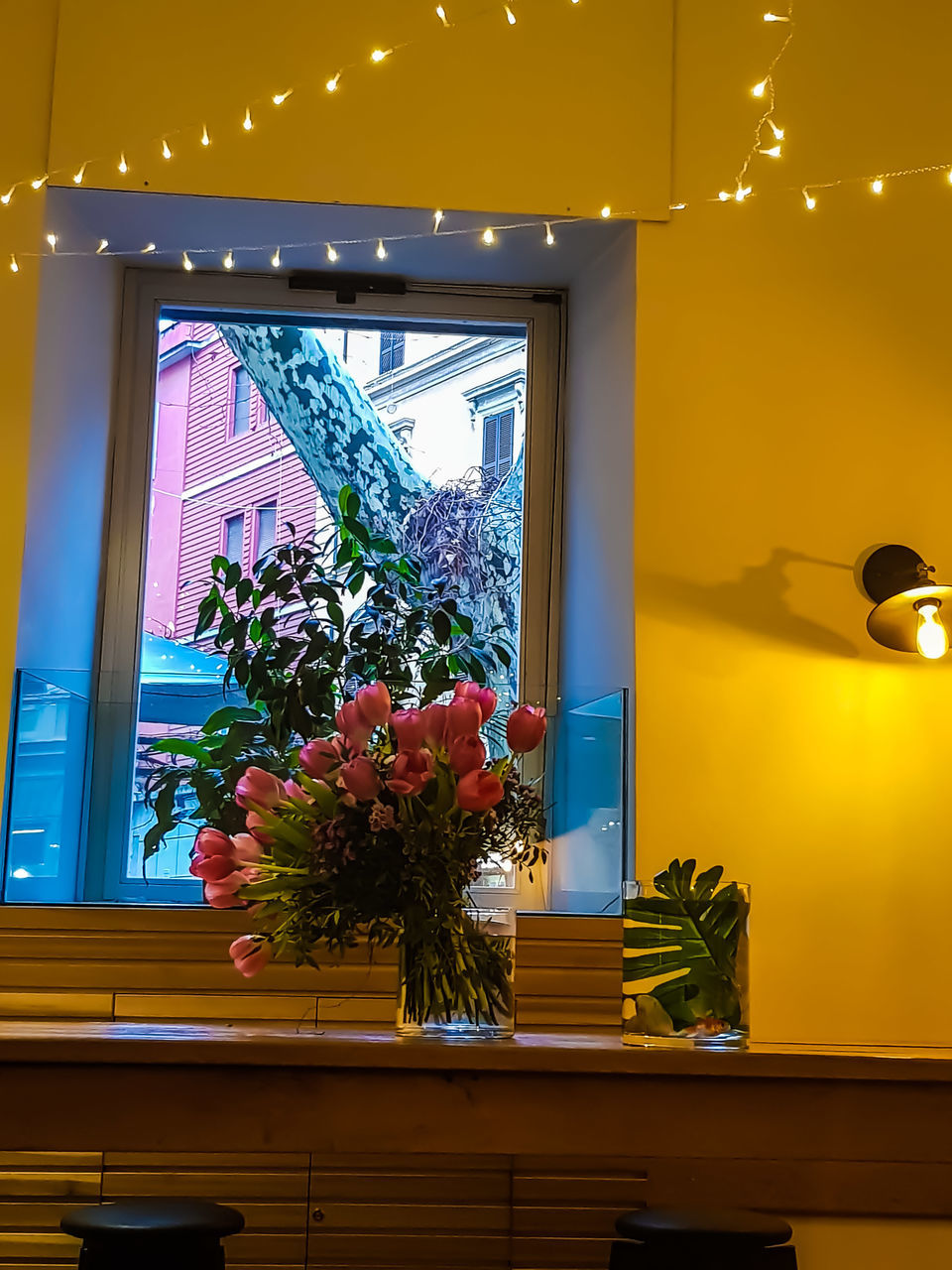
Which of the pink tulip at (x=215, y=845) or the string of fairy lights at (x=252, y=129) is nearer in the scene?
the pink tulip at (x=215, y=845)

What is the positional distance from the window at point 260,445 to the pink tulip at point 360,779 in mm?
1374

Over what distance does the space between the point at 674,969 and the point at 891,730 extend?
3.71 feet

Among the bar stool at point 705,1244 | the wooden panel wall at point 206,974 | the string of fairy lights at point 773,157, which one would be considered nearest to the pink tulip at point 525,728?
the bar stool at point 705,1244

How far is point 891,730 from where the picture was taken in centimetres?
270

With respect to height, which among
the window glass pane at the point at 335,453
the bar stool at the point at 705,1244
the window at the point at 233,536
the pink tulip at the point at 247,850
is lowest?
the bar stool at the point at 705,1244

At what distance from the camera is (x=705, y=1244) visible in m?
1.73

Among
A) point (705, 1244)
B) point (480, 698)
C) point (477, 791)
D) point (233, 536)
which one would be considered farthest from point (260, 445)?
point (705, 1244)

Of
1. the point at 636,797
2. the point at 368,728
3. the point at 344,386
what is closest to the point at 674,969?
the point at 368,728

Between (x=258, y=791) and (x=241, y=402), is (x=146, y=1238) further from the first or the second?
(x=241, y=402)

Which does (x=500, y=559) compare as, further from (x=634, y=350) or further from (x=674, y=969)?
(x=674, y=969)

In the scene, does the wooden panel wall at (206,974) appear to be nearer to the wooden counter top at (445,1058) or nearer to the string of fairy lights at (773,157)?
the wooden counter top at (445,1058)

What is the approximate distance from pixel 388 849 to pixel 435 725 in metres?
Answer: 0.16

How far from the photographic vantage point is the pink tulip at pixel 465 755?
174cm

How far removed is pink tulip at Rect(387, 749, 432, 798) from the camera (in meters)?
1.70
